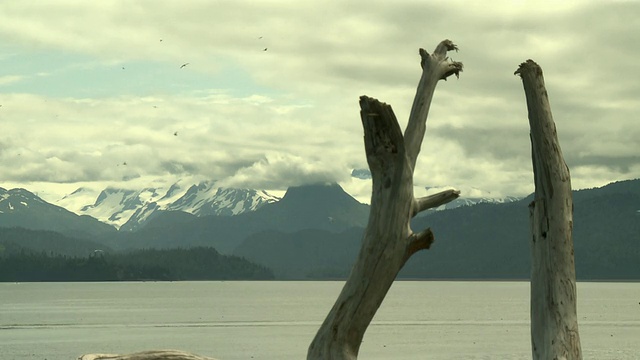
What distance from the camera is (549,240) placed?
1317cm

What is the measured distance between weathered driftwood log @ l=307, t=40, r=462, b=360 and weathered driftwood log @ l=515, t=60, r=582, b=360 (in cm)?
171

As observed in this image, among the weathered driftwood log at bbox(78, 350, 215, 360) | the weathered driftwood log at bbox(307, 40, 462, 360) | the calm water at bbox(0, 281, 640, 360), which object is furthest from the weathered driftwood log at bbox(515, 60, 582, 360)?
the calm water at bbox(0, 281, 640, 360)

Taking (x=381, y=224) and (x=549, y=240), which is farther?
(x=549, y=240)

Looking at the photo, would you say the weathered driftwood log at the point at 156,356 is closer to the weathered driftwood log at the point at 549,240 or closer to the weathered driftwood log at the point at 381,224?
the weathered driftwood log at the point at 381,224

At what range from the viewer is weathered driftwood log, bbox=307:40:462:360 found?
473 inches

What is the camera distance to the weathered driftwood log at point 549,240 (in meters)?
13.2

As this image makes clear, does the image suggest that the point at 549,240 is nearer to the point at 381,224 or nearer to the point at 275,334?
the point at 381,224

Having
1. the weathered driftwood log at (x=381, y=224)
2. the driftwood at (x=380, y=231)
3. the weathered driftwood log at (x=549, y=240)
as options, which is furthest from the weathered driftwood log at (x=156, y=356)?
the weathered driftwood log at (x=549, y=240)

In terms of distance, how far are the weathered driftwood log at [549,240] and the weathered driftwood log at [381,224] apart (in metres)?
1.71

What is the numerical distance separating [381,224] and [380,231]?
8cm

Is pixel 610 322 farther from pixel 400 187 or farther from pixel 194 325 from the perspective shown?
pixel 400 187

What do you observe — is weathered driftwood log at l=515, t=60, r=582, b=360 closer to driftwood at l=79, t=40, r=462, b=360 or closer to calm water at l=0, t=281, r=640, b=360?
driftwood at l=79, t=40, r=462, b=360

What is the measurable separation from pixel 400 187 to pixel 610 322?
124322 mm

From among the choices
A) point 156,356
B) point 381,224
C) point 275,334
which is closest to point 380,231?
point 381,224
